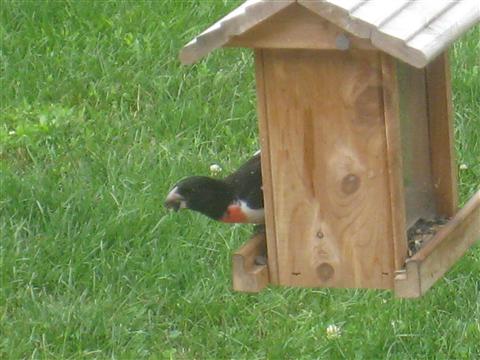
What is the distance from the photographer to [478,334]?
486 centimetres

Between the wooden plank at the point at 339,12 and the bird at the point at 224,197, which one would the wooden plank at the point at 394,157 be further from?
the bird at the point at 224,197

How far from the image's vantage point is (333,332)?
16.0ft

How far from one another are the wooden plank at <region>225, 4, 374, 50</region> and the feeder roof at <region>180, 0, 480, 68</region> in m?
0.04

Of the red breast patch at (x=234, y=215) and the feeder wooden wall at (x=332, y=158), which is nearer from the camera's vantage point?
the feeder wooden wall at (x=332, y=158)

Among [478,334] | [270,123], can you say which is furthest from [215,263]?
[270,123]

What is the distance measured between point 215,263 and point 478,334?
1040 mm

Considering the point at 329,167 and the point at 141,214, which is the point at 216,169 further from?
the point at 329,167

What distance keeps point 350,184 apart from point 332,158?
75 mm

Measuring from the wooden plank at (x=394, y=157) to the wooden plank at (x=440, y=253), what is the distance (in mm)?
48

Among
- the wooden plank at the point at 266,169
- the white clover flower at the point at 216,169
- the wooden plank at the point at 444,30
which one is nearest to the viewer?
the wooden plank at the point at 444,30

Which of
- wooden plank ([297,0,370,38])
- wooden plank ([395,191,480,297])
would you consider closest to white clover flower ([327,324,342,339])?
wooden plank ([395,191,480,297])

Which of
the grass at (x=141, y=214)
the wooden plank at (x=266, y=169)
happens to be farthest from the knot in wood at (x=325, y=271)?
the grass at (x=141, y=214)

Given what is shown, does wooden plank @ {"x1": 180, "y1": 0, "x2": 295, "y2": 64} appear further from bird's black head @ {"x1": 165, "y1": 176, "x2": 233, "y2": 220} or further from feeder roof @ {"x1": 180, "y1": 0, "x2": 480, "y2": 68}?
bird's black head @ {"x1": 165, "y1": 176, "x2": 233, "y2": 220}

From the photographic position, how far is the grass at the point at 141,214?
493cm
